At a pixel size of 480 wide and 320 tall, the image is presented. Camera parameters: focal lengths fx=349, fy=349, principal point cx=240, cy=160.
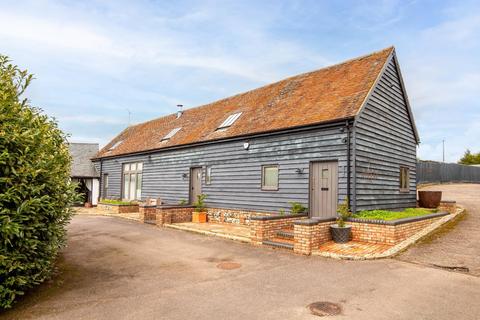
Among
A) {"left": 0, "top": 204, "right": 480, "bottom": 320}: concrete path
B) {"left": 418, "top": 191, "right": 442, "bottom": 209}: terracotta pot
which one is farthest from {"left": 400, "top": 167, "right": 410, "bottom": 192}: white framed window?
{"left": 0, "top": 204, "right": 480, "bottom": 320}: concrete path

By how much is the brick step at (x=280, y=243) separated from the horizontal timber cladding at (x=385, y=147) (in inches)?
107

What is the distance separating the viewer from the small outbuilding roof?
26.6 meters

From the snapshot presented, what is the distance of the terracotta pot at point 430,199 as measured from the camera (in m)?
15.2

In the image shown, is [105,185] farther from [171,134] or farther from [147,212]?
[147,212]

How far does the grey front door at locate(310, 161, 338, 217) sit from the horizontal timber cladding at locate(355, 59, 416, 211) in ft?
2.45

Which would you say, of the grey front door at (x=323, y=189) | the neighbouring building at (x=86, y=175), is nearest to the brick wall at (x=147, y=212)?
the grey front door at (x=323, y=189)

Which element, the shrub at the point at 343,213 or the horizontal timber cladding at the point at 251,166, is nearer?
the shrub at the point at 343,213

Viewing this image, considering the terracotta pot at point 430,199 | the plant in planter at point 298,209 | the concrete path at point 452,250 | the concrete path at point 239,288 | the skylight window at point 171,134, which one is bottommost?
the concrete path at point 239,288

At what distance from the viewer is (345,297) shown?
19.4 feet

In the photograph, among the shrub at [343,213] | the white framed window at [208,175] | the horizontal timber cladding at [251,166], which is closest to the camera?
the shrub at [343,213]

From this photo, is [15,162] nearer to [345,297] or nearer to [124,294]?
[124,294]

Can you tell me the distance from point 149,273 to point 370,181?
813 cm

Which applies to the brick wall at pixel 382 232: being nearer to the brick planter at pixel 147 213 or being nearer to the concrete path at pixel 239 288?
the concrete path at pixel 239 288

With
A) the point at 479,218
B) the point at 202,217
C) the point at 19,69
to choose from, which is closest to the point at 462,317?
the point at 19,69
